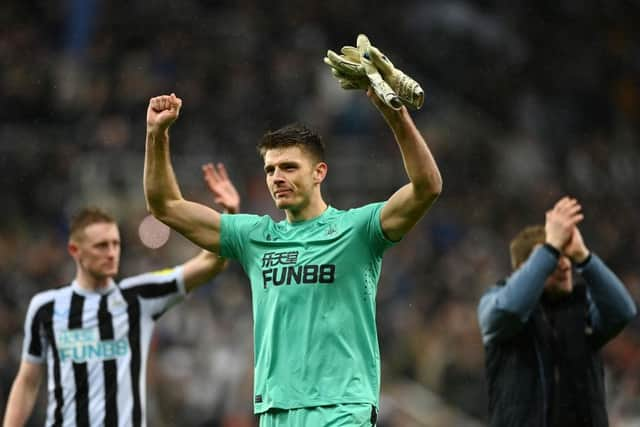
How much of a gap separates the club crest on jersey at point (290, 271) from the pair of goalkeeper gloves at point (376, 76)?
754 mm

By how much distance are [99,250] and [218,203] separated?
0.72 meters

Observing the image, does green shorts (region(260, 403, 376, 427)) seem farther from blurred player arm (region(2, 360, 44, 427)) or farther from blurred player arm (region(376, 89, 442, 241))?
blurred player arm (region(2, 360, 44, 427))

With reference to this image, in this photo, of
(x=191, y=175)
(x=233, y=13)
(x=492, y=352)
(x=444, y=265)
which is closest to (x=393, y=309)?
(x=444, y=265)

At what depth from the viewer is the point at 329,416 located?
4.82 metres

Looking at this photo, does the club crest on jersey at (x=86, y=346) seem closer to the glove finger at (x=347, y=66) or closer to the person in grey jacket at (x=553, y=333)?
the person in grey jacket at (x=553, y=333)

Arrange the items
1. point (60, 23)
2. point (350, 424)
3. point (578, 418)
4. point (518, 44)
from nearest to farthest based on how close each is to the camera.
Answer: point (350, 424) < point (578, 418) < point (60, 23) < point (518, 44)

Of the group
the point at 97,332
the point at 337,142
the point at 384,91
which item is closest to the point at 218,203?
the point at 97,332

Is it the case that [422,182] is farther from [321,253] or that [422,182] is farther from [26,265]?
[26,265]

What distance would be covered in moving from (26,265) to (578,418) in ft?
24.7

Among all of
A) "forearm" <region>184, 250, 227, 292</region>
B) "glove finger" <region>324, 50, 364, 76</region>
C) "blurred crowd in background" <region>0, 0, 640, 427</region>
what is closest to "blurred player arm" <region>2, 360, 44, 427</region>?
"forearm" <region>184, 250, 227, 292</region>

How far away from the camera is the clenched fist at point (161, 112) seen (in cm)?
530

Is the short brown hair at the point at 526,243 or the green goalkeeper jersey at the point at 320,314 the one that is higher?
the short brown hair at the point at 526,243

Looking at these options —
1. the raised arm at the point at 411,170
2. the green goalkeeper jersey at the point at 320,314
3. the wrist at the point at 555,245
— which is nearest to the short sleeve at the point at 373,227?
the green goalkeeper jersey at the point at 320,314

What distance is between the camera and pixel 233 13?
612 inches
